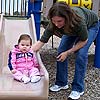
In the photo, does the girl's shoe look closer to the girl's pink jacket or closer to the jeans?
the girl's pink jacket

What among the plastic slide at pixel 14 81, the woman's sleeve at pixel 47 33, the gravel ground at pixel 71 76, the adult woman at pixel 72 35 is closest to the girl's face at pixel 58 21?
the adult woman at pixel 72 35

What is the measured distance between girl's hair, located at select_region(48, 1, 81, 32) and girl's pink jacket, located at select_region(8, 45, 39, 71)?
57 cm

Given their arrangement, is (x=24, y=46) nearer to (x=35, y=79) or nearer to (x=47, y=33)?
(x=47, y=33)

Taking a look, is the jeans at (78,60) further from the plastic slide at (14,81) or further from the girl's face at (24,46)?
the girl's face at (24,46)

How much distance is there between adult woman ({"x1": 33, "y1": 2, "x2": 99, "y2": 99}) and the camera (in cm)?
346

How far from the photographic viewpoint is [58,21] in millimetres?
3445

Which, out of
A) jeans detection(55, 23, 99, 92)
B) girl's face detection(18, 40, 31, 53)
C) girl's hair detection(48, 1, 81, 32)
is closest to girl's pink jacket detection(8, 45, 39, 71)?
girl's face detection(18, 40, 31, 53)

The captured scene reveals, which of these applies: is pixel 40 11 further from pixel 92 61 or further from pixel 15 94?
pixel 15 94

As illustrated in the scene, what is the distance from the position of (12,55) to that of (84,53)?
33.2 inches

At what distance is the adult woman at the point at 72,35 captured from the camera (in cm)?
346

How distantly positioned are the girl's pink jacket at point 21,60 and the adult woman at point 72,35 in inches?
5.8

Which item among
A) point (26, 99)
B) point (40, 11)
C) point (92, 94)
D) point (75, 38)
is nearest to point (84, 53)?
point (75, 38)

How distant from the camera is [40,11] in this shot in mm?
5984

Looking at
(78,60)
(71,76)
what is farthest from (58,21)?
(71,76)
